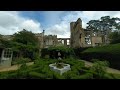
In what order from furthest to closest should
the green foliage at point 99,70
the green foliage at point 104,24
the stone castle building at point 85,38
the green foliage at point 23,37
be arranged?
the green foliage at point 104,24 → the stone castle building at point 85,38 → the green foliage at point 23,37 → the green foliage at point 99,70

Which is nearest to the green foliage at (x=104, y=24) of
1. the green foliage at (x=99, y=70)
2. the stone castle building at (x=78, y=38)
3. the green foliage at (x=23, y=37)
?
the stone castle building at (x=78, y=38)

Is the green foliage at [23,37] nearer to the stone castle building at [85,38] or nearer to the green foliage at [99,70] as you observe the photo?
the stone castle building at [85,38]

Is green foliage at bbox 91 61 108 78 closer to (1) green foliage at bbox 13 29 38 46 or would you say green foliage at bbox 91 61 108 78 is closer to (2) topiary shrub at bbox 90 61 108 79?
(2) topiary shrub at bbox 90 61 108 79

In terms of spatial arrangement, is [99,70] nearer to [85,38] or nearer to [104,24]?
[85,38]

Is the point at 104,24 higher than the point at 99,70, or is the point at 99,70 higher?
the point at 104,24

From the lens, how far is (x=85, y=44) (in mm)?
27484

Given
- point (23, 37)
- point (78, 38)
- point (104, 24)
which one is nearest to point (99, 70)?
point (23, 37)

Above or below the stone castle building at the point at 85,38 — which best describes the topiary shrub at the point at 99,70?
below
